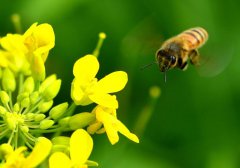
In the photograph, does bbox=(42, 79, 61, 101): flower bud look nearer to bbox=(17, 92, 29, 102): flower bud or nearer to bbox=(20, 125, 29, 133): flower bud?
bbox=(17, 92, 29, 102): flower bud

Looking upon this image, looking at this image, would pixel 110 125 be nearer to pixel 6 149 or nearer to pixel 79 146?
pixel 79 146

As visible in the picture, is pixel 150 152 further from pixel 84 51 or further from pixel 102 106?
pixel 102 106

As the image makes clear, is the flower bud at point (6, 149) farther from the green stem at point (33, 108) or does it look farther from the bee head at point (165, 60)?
the bee head at point (165, 60)

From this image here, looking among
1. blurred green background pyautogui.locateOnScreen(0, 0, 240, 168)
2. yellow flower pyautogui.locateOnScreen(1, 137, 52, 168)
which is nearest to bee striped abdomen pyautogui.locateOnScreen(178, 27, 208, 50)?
blurred green background pyautogui.locateOnScreen(0, 0, 240, 168)

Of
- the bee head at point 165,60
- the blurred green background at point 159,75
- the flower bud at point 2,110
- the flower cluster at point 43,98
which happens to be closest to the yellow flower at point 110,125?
the flower cluster at point 43,98

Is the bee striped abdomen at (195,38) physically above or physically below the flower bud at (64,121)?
above

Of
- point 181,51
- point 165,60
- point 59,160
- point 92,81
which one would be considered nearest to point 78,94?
point 92,81
